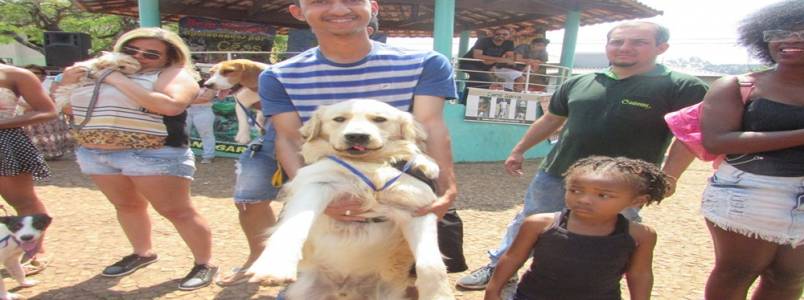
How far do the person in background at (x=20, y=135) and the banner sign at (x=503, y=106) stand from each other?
762 cm

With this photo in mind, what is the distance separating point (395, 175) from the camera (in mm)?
2404

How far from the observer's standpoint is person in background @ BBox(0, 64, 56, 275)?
349cm

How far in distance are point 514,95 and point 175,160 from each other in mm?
8124

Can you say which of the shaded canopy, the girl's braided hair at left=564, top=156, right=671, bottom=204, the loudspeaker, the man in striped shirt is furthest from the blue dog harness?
the loudspeaker

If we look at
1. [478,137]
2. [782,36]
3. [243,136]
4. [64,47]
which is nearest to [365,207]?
[782,36]

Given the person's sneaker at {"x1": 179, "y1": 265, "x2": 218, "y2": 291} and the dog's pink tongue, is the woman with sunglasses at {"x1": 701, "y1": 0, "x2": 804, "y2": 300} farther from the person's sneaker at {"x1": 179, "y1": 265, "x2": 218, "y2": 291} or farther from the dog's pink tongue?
the dog's pink tongue

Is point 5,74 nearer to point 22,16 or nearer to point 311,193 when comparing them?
point 311,193

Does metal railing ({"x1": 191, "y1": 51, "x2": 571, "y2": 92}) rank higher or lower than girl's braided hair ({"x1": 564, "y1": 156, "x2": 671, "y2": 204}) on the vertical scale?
lower

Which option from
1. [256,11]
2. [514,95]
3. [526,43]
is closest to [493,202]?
[514,95]

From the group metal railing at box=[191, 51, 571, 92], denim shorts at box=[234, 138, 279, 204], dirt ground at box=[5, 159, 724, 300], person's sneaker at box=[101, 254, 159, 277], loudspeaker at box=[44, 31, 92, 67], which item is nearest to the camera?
denim shorts at box=[234, 138, 279, 204]

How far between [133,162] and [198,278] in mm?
1022

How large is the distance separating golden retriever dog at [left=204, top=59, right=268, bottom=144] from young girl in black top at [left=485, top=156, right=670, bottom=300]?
93.6 inches

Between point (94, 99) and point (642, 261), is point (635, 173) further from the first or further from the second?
point (94, 99)

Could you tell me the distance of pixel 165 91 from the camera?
3.34 meters
